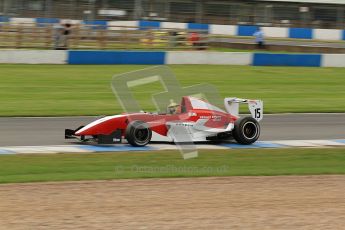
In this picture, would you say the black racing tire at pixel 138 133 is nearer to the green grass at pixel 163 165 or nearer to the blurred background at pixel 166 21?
the green grass at pixel 163 165

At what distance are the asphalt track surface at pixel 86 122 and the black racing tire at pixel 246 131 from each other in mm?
991

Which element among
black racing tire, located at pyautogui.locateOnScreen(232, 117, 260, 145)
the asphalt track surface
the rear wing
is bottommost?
the asphalt track surface

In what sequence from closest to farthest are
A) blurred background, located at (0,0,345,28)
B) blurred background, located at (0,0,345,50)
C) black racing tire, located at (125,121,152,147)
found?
1. black racing tire, located at (125,121,152,147)
2. blurred background, located at (0,0,345,50)
3. blurred background, located at (0,0,345,28)

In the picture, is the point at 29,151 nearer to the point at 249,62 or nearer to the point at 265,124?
the point at 265,124

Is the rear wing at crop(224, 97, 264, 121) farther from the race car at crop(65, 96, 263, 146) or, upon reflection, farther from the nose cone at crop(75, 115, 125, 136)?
the nose cone at crop(75, 115, 125, 136)

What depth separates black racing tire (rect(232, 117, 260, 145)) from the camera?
12.7 meters

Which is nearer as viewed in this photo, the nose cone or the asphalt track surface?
the nose cone

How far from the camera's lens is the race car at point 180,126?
1203cm

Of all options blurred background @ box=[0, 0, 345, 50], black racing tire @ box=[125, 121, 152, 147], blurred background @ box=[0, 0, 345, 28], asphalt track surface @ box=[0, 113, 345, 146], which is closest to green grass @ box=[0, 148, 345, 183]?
black racing tire @ box=[125, 121, 152, 147]

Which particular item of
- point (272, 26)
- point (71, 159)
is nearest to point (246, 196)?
point (71, 159)

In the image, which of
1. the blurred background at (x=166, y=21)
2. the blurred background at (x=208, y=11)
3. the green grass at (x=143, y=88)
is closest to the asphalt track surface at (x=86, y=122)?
the green grass at (x=143, y=88)

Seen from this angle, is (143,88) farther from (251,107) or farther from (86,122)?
(251,107)

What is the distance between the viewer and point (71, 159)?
1102cm

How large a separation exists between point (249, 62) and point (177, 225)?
2131 centimetres
